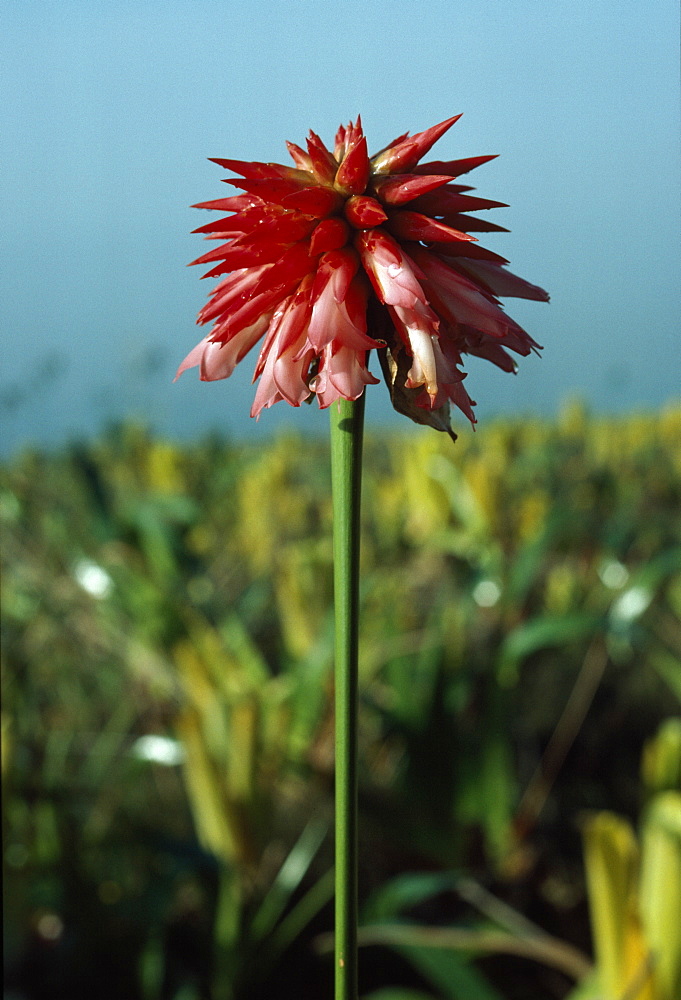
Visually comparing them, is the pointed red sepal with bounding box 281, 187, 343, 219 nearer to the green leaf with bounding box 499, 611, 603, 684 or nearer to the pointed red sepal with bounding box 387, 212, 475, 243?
the pointed red sepal with bounding box 387, 212, 475, 243

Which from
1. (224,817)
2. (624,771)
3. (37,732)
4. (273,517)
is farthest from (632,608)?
(37,732)

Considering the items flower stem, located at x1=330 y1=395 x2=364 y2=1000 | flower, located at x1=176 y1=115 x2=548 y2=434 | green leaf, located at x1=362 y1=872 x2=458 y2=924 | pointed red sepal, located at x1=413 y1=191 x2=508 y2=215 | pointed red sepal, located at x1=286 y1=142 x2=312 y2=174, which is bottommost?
green leaf, located at x1=362 y1=872 x2=458 y2=924

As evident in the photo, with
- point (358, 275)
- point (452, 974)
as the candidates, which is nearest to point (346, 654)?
point (358, 275)

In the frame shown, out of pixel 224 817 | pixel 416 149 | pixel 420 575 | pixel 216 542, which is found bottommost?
pixel 224 817

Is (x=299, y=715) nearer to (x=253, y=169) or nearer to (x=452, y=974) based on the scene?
(x=452, y=974)

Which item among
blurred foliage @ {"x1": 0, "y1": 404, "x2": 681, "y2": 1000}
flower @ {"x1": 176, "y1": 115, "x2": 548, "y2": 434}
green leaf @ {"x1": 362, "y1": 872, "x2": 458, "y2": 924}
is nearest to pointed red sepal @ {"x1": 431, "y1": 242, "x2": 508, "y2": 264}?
flower @ {"x1": 176, "y1": 115, "x2": 548, "y2": 434}

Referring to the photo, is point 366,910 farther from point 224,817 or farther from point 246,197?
point 246,197
